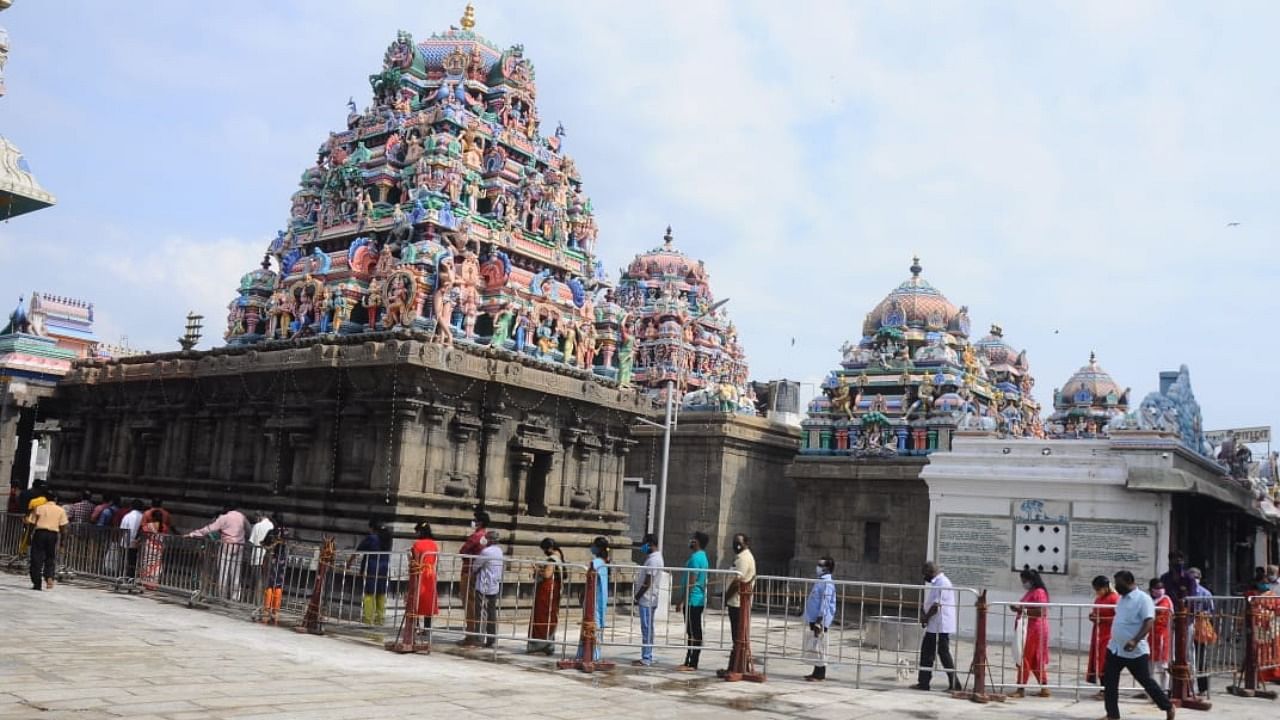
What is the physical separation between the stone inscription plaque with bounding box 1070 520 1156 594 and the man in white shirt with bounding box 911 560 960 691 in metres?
9.20

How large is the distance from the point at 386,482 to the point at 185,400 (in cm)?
894

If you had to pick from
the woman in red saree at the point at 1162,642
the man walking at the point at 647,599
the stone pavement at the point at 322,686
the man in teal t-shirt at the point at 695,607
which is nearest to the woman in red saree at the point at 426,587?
the stone pavement at the point at 322,686

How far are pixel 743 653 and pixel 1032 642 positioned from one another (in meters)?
3.71

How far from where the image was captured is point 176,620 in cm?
1500

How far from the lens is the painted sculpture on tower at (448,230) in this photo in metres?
25.7

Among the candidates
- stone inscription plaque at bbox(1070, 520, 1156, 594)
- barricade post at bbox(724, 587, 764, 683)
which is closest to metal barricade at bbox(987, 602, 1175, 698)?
barricade post at bbox(724, 587, 764, 683)

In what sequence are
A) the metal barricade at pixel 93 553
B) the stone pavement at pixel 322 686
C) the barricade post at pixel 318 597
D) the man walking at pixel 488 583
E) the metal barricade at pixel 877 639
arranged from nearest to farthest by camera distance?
the stone pavement at pixel 322 686
the metal barricade at pixel 877 639
the man walking at pixel 488 583
the barricade post at pixel 318 597
the metal barricade at pixel 93 553

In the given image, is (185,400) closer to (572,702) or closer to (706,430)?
(706,430)

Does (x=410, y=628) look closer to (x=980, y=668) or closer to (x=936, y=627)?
(x=936, y=627)

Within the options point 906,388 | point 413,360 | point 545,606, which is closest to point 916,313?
point 906,388

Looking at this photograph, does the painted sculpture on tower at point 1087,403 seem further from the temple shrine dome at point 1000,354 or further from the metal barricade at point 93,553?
the metal barricade at point 93,553

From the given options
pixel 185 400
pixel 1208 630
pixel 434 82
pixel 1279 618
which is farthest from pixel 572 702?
pixel 434 82

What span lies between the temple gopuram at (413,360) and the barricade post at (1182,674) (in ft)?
44.6

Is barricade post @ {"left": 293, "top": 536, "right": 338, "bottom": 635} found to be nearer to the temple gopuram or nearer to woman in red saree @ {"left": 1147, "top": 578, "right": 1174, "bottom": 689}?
the temple gopuram
